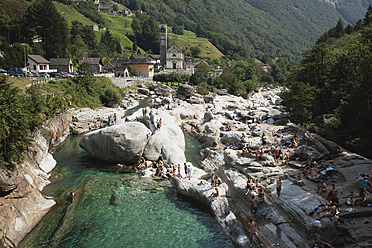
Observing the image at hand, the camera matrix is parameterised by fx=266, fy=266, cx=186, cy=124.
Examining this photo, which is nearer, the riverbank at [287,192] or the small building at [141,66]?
the riverbank at [287,192]

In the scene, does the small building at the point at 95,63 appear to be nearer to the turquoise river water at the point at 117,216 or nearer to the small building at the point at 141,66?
the small building at the point at 141,66

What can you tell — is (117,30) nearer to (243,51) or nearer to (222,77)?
(243,51)

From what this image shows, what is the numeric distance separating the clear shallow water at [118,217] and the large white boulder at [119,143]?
1919 mm

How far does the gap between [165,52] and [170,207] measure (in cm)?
10590

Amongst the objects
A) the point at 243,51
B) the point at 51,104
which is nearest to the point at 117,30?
the point at 243,51

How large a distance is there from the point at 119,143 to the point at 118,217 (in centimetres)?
836

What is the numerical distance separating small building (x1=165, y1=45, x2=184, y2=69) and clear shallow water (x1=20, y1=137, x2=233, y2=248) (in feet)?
294

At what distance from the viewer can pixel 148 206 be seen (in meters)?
18.5

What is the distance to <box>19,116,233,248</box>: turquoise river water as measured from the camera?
14859 millimetres

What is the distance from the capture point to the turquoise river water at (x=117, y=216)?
585 inches

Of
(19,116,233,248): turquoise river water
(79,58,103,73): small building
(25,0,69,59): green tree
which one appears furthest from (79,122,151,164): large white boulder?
(79,58,103,73): small building

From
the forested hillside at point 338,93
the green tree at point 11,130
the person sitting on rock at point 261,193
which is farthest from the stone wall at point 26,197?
the forested hillside at point 338,93

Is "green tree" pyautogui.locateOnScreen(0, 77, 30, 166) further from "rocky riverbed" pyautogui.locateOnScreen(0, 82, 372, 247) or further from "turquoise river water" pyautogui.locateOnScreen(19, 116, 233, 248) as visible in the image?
"turquoise river water" pyautogui.locateOnScreen(19, 116, 233, 248)

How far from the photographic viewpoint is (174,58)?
10788 cm
